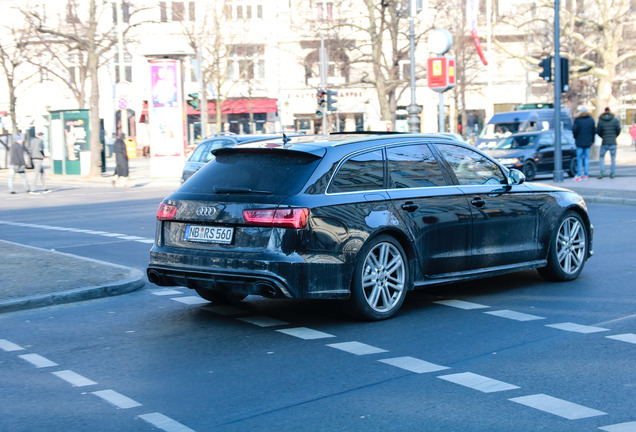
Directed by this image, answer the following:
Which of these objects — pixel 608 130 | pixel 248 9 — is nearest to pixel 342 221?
pixel 608 130

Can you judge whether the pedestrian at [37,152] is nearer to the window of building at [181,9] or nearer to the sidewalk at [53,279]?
the sidewalk at [53,279]

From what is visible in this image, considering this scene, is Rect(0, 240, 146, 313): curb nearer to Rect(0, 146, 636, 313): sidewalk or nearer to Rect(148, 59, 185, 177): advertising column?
Rect(0, 146, 636, 313): sidewalk

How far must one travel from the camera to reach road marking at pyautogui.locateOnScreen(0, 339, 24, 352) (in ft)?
22.5

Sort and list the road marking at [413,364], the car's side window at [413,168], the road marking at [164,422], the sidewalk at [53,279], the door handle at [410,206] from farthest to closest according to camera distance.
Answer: the sidewalk at [53,279] → the car's side window at [413,168] → the door handle at [410,206] → the road marking at [413,364] → the road marking at [164,422]

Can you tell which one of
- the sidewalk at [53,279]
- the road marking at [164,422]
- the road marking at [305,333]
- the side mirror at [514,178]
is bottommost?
the road marking at [305,333]

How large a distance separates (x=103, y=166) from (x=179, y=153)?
6.18m

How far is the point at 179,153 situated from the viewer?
35.2 metres

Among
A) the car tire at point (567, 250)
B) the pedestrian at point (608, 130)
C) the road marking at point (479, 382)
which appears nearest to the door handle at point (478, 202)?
the car tire at point (567, 250)

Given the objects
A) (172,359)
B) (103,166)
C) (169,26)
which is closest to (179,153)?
(103,166)

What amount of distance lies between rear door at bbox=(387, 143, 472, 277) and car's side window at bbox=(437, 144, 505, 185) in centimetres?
21

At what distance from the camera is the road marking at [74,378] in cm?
578

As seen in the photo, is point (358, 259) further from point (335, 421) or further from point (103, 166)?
point (103, 166)

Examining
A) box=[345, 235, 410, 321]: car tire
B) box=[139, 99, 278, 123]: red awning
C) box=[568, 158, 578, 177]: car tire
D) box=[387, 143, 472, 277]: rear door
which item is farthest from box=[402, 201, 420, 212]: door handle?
box=[139, 99, 278, 123]: red awning

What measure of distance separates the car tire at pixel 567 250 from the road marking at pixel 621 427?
15.0 feet
